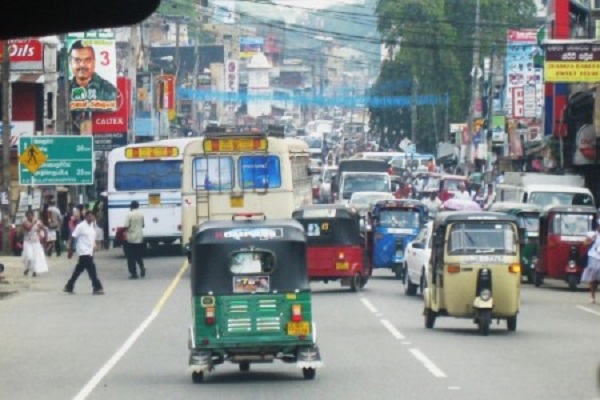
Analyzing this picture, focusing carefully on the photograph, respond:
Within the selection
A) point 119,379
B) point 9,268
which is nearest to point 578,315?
point 119,379

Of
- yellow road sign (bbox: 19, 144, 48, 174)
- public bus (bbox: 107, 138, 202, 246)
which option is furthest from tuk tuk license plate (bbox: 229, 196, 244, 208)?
public bus (bbox: 107, 138, 202, 246)

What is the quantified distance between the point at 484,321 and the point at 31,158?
21782 millimetres

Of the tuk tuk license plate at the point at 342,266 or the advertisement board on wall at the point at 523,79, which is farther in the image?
the advertisement board on wall at the point at 523,79

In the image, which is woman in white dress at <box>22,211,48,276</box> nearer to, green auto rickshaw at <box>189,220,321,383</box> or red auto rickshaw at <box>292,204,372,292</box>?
red auto rickshaw at <box>292,204,372,292</box>

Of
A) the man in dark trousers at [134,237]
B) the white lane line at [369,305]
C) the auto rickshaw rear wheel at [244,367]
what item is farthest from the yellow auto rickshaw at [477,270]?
the man in dark trousers at [134,237]

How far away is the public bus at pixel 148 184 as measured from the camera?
49.7 metres

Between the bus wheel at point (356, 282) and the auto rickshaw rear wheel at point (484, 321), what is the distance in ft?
37.6

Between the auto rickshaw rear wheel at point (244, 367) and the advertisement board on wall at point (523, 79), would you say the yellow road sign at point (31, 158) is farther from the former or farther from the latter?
the advertisement board on wall at point (523, 79)

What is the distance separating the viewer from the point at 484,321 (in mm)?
25906

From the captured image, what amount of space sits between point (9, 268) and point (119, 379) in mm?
26234

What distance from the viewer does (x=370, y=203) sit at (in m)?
57.5

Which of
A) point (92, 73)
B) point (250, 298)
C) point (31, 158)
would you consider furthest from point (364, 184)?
point (250, 298)

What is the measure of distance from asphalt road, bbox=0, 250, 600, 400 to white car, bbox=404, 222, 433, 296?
0.42 metres

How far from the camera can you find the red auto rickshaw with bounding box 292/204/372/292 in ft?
122
